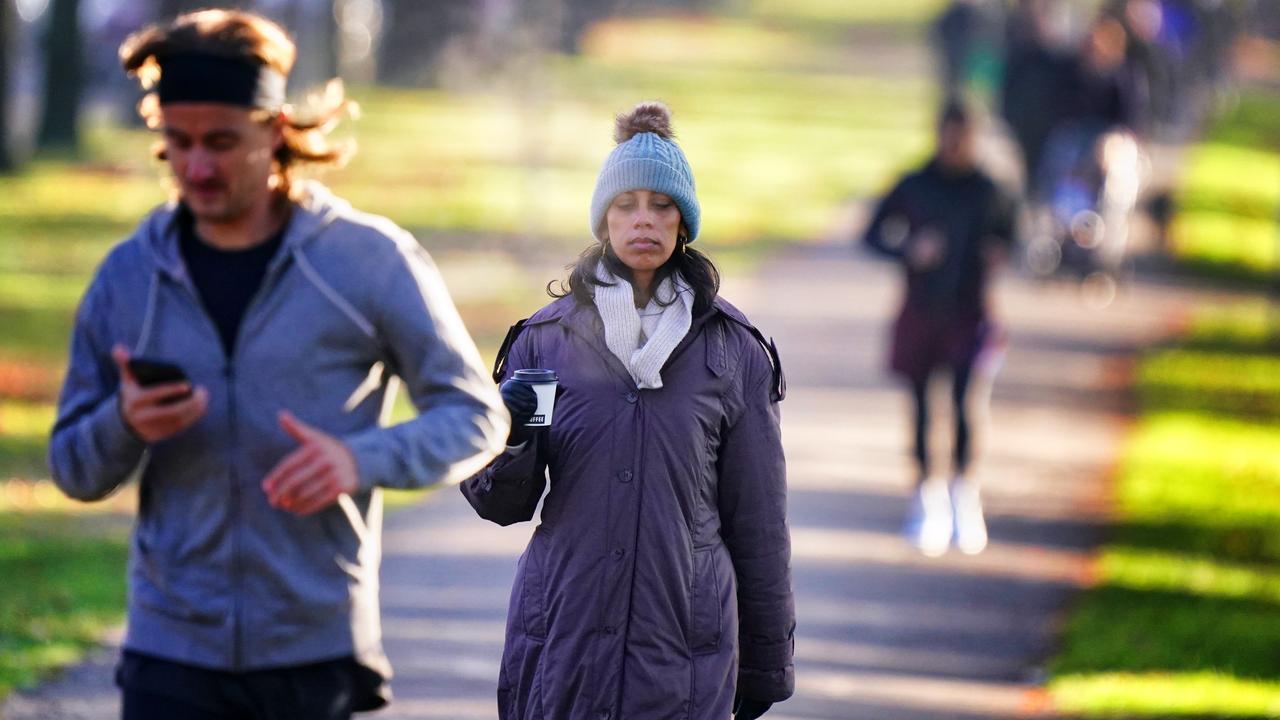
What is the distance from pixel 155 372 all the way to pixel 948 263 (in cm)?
644

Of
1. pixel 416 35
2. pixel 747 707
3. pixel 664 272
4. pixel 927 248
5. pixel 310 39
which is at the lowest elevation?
pixel 747 707

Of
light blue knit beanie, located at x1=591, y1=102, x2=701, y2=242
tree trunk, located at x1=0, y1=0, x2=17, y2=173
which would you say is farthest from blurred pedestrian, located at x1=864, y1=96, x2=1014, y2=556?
tree trunk, located at x1=0, y1=0, x2=17, y2=173

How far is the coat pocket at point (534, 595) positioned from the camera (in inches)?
168

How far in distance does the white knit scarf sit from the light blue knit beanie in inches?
5.0

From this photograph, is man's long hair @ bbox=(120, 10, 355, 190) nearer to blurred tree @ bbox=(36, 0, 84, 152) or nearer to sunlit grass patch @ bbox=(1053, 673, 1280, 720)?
sunlit grass patch @ bbox=(1053, 673, 1280, 720)

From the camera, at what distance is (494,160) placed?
2931 centimetres

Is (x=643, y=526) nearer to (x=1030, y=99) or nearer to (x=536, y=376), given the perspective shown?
(x=536, y=376)

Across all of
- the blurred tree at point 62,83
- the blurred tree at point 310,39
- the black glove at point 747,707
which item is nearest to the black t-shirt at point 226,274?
the black glove at point 747,707

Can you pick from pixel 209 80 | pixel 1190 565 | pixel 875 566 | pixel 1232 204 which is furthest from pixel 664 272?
pixel 1232 204

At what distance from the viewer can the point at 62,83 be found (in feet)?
90.9

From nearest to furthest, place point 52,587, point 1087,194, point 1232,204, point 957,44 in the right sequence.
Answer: point 52,587 → point 1087,194 → point 1232,204 → point 957,44

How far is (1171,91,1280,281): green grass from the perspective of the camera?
22.0m

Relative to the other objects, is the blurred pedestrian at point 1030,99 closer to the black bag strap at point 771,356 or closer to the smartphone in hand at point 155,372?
the black bag strap at point 771,356

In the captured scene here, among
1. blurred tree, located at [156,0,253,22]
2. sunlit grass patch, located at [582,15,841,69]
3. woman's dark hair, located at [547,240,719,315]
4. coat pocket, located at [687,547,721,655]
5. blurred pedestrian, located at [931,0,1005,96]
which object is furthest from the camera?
sunlit grass patch, located at [582,15,841,69]
